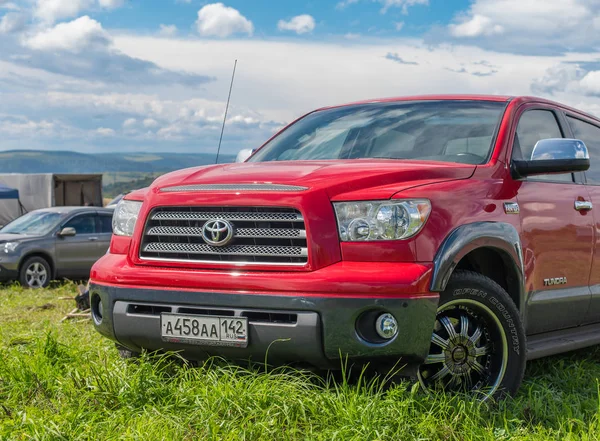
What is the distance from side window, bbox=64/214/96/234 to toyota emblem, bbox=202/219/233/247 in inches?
422

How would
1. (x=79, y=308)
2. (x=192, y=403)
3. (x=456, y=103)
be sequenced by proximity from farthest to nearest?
1. (x=79, y=308)
2. (x=456, y=103)
3. (x=192, y=403)

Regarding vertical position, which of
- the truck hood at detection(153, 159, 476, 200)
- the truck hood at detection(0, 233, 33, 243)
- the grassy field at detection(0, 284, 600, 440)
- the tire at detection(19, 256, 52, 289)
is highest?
the truck hood at detection(153, 159, 476, 200)

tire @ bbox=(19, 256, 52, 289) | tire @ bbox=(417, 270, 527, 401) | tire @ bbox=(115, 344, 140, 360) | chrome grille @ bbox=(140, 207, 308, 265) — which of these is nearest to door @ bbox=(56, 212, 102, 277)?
tire @ bbox=(19, 256, 52, 289)

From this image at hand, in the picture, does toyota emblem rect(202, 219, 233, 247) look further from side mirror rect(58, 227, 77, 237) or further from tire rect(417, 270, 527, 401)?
side mirror rect(58, 227, 77, 237)

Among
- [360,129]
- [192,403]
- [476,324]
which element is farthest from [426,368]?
[360,129]

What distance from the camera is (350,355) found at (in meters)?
3.67

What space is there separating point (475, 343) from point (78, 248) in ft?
35.4

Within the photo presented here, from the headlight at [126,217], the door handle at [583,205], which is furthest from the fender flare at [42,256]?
the door handle at [583,205]

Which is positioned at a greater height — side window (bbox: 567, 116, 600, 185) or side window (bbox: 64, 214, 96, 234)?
side window (bbox: 567, 116, 600, 185)

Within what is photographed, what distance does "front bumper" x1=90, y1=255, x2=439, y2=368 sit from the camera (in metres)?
3.60

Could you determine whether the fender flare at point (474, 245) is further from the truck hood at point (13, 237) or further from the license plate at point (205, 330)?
the truck hood at point (13, 237)

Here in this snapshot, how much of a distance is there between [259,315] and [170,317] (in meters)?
0.46

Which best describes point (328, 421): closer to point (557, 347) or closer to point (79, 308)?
point (557, 347)

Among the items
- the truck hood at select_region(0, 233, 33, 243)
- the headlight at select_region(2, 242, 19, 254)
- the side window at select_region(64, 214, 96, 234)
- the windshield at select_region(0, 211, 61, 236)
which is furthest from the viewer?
the side window at select_region(64, 214, 96, 234)
